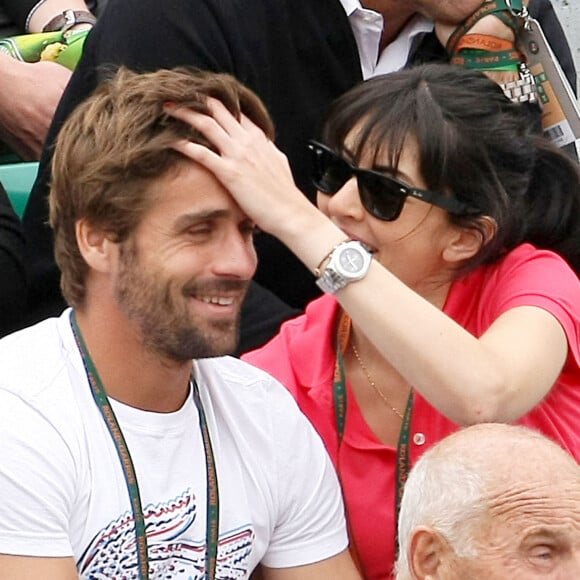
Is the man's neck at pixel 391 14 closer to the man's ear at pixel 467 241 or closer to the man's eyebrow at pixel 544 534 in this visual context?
the man's ear at pixel 467 241

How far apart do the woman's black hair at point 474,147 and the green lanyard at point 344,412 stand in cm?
27

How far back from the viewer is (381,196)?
2.52 meters

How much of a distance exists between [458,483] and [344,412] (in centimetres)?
64

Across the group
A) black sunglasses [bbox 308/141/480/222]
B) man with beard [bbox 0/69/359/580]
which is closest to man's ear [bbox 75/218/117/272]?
man with beard [bbox 0/69/359/580]

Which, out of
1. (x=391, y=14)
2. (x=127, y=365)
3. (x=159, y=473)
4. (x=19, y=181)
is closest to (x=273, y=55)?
(x=391, y=14)

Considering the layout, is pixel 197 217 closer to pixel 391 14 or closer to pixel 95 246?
pixel 95 246

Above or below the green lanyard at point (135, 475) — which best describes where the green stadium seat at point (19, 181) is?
below

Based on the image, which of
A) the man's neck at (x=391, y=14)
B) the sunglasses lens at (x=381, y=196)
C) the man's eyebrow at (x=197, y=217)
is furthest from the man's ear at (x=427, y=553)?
the man's neck at (x=391, y=14)

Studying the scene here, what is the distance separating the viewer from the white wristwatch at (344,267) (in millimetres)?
2299

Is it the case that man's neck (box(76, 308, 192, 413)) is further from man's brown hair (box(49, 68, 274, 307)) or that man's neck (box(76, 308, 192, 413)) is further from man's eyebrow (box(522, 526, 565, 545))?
man's eyebrow (box(522, 526, 565, 545))

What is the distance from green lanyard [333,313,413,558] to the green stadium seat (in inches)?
38.7

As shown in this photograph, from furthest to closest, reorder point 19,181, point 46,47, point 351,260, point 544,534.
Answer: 1. point 46,47
2. point 19,181
3. point 351,260
4. point 544,534

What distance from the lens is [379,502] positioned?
2.56 metres

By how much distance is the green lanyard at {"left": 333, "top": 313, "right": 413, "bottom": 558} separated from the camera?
2539 mm
